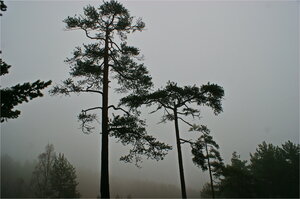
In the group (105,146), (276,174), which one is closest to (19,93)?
(105,146)

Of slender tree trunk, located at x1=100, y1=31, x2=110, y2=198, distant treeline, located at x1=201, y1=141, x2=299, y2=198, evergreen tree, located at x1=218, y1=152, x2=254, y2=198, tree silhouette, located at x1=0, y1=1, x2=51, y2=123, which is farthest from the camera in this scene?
distant treeline, located at x1=201, y1=141, x2=299, y2=198

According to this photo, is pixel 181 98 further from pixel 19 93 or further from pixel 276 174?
pixel 276 174

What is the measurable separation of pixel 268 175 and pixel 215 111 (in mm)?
31579

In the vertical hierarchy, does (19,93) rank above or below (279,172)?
above

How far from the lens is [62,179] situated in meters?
27.4

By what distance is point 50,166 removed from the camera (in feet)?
94.1

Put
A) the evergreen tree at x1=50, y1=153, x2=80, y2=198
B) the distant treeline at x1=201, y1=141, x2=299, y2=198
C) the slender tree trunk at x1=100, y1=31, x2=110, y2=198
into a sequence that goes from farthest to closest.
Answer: the distant treeline at x1=201, y1=141, x2=299, y2=198
the evergreen tree at x1=50, y1=153, x2=80, y2=198
the slender tree trunk at x1=100, y1=31, x2=110, y2=198

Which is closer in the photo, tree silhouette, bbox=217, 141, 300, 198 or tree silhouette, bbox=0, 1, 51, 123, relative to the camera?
tree silhouette, bbox=0, 1, 51, 123

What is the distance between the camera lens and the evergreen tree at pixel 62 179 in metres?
26.8

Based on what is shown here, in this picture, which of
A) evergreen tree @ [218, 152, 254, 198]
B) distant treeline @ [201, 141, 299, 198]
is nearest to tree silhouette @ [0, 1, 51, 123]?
evergreen tree @ [218, 152, 254, 198]

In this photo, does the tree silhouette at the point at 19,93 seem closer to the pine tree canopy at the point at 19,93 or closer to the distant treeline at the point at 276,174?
the pine tree canopy at the point at 19,93

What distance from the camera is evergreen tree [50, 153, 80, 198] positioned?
2681 centimetres

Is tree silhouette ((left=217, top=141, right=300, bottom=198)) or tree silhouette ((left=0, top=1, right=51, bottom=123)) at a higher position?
tree silhouette ((left=0, top=1, right=51, bottom=123))

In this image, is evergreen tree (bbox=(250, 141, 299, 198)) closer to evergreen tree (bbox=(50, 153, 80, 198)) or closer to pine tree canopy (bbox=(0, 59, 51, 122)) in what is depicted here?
evergreen tree (bbox=(50, 153, 80, 198))
